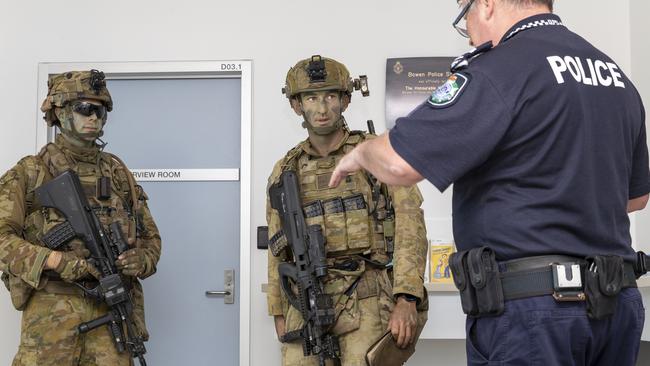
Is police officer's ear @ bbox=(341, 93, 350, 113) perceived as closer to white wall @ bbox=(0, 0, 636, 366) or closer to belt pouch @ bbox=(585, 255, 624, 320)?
white wall @ bbox=(0, 0, 636, 366)

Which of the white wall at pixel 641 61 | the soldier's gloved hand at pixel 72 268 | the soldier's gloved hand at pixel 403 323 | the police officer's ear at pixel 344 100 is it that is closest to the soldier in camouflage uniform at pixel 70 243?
the soldier's gloved hand at pixel 72 268

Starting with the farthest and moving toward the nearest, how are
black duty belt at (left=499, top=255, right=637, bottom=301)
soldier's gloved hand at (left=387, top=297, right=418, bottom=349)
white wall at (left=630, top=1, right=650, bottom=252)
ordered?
white wall at (left=630, top=1, right=650, bottom=252)
soldier's gloved hand at (left=387, top=297, right=418, bottom=349)
black duty belt at (left=499, top=255, right=637, bottom=301)

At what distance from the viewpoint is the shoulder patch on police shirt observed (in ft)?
5.97

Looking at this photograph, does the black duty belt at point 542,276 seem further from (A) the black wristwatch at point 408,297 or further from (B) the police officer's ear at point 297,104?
(B) the police officer's ear at point 297,104

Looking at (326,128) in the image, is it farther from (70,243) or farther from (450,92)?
(450,92)

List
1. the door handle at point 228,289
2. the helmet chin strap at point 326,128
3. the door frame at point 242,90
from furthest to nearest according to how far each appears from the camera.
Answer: the door handle at point 228,289 → the door frame at point 242,90 → the helmet chin strap at point 326,128

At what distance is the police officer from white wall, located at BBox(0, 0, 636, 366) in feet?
8.46

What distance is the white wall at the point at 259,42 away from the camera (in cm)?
452

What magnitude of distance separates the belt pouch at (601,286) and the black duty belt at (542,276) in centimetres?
2

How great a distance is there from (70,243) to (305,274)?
112cm

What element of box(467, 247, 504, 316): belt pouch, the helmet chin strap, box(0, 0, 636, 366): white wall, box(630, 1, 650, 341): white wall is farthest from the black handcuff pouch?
box(630, 1, 650, 341): white wall

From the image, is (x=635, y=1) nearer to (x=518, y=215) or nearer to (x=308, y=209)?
(x=308, y=209)

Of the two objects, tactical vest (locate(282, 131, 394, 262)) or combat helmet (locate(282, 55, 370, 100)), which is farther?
combat helmet (locate(282, 55, 370, 100))

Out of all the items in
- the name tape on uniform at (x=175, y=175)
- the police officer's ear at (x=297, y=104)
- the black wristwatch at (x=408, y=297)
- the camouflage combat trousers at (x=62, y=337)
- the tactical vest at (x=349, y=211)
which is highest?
the police officer's ear at (x=297, y=104)
